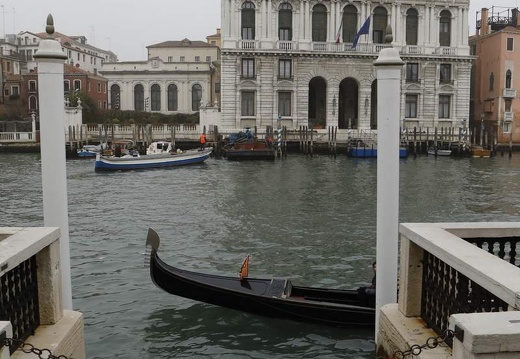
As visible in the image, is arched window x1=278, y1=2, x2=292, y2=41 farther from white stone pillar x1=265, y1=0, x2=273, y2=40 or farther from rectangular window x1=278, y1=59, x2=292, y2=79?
rectangular window x1=278, y1=59, x2=292, y2=79

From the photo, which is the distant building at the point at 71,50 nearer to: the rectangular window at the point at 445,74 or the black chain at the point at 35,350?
the rectangular window at the point at 445,74

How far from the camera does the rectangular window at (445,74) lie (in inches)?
1391

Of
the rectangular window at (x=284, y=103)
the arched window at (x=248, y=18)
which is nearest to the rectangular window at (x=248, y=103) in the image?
the rectangular window at (x=284, y=103)

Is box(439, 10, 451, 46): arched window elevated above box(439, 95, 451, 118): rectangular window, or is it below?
above

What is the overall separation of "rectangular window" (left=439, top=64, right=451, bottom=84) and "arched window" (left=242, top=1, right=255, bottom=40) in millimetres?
11202

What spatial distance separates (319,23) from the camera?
1356 inches

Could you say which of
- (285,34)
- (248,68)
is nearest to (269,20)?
(285,34)

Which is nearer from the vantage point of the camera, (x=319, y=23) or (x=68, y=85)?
(x=319, y=23)

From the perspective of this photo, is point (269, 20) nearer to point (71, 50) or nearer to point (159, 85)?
point (159, 85)

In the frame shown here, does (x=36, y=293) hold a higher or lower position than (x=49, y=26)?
lower

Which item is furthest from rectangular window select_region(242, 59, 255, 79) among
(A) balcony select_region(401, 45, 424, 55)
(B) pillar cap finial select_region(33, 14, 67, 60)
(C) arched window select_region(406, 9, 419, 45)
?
(B) pillar cap finial select_region(33, 14, 67, 60)

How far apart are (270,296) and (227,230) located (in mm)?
5419

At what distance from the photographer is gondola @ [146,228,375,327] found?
594 centimetres

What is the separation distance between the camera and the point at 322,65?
34.4 metres
